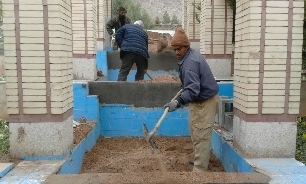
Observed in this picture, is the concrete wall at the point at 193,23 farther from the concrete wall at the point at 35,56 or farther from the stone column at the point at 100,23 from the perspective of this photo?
the concrete wall at the point at 35,56

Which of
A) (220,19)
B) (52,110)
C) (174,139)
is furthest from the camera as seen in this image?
(220,19)

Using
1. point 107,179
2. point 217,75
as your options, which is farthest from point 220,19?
point 107,179

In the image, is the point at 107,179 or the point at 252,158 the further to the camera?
the point at 252,158

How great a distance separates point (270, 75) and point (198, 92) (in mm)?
959

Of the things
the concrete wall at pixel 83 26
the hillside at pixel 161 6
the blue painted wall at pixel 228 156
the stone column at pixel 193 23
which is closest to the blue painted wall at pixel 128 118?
the blue painted wall at pixel 228 156

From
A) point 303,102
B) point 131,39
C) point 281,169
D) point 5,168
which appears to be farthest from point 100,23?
point 281,169

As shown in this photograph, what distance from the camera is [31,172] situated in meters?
3.86

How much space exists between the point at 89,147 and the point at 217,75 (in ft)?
15.2

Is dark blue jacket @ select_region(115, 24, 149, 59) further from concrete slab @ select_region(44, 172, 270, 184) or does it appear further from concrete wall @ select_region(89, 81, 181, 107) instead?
Answer: concrete slab @ select_region(44, 172, 270, 184)

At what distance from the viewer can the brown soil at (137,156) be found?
5043 mm

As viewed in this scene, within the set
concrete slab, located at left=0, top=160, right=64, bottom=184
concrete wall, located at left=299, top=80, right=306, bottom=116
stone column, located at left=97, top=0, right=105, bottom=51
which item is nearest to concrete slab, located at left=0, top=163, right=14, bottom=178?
concrete slab, located at left=0, top=160, right=64, bottom=184

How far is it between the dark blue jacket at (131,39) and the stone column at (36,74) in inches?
129

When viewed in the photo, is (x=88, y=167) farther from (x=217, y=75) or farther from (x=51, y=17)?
(x=217, y=75)

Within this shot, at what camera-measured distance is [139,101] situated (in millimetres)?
6961
